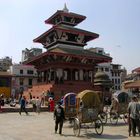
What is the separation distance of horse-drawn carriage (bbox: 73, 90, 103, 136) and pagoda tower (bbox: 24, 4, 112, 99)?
1858 cm

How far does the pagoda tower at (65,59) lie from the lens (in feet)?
118

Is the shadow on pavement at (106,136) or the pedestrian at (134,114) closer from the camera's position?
the pedestrian at (134,114)

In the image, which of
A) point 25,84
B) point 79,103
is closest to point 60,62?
point 79,103

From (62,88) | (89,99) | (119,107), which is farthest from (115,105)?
(62,88)

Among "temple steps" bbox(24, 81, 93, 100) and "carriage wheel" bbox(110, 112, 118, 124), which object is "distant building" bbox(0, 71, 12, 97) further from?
"carriage wheel" bbox(110, 112, 118, 124)

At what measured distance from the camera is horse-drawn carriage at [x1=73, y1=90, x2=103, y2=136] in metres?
14.3

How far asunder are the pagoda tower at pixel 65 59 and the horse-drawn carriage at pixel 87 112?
61.0 feet

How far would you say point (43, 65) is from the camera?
3994 cm

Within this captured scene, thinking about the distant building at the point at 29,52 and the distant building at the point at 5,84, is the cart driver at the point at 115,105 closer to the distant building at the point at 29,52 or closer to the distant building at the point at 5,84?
the distant building at the point at 5,84

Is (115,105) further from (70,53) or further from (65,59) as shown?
(65,59)

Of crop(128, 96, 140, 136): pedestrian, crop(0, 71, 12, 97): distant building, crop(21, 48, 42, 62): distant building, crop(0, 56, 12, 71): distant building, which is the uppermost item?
crop(21, 48, 42, 62): distant building

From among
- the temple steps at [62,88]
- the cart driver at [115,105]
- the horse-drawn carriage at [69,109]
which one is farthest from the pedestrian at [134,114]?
the temple steps at [62,88]

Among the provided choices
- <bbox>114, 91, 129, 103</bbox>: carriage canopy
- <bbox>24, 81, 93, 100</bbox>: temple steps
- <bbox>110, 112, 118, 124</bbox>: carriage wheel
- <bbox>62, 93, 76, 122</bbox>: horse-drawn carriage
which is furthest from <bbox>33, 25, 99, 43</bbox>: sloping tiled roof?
<bbox>62, 93, 76, 122</bbox>: horse-drawn carriage

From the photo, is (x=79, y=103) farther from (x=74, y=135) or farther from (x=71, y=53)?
(x=71, y=53)
